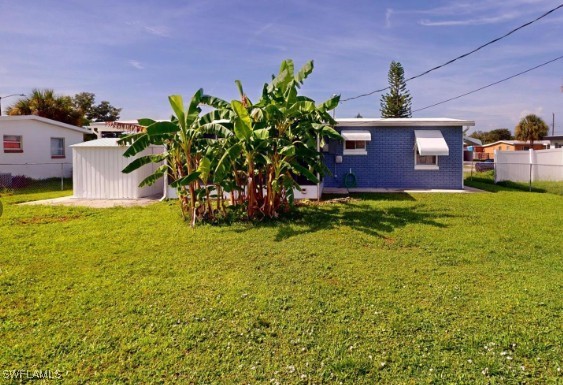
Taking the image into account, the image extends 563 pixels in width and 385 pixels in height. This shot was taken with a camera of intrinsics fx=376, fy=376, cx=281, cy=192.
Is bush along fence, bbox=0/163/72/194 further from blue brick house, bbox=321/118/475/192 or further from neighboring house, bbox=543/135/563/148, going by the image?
neighboring house, bbox=543/135/563/148

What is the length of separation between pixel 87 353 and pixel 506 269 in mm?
5508

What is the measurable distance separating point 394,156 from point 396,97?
858 inches

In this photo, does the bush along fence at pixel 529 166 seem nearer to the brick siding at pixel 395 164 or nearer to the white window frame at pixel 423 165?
the brick siding at pixel 395 164

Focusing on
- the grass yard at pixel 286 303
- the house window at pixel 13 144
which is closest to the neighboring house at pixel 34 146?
the house window at pixel 13 144

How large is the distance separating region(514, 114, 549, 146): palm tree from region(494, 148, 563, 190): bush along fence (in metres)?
31.4

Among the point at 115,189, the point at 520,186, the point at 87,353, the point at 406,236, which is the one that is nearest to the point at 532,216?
the point at 406,236

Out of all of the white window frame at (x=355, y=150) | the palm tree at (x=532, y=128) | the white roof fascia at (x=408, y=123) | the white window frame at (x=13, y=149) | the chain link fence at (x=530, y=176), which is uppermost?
the palm tree at (x=532, y=128)

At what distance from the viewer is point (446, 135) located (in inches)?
584

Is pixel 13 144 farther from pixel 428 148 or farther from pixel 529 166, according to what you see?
pixel 529 166

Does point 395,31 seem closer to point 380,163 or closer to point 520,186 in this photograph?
point 380,163

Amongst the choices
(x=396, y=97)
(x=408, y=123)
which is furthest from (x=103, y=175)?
(x=396, y=97)

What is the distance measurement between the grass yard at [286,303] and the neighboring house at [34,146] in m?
13.2

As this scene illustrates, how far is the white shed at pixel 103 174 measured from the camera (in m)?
13.1

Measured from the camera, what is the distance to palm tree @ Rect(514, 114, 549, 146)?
4378cm
